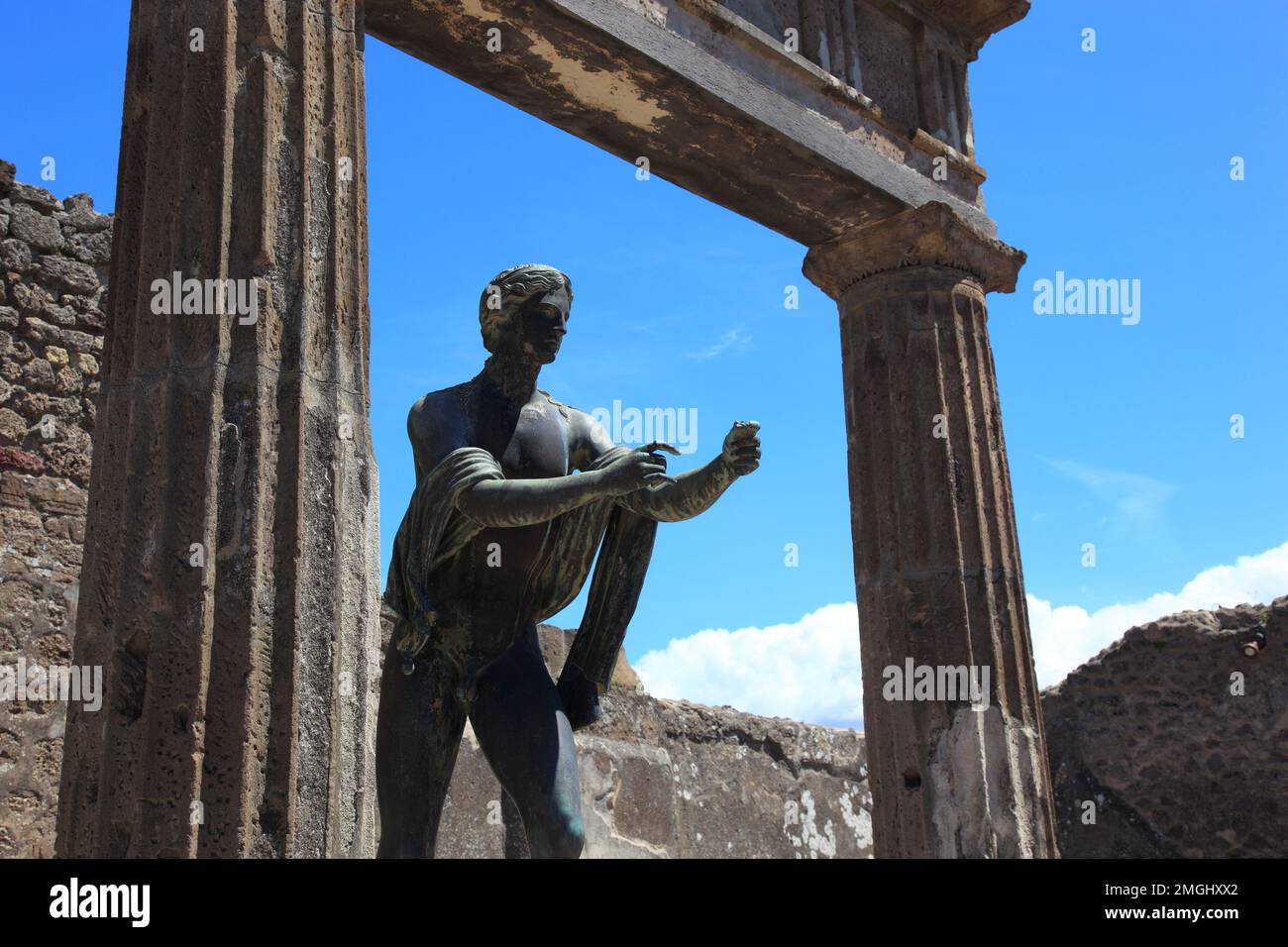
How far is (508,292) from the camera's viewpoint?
473 centimetres

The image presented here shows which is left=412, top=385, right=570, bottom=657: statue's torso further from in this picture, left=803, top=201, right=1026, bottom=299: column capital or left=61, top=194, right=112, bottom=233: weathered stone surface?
left=61, top=194, right=112, bottom=233: weathered stone surface

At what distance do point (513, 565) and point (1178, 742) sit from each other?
7.02 meters

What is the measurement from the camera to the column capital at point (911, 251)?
707cm

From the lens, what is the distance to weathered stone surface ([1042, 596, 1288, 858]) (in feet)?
31.8

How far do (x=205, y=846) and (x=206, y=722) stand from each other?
12.1 inches

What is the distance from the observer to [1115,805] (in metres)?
10.2

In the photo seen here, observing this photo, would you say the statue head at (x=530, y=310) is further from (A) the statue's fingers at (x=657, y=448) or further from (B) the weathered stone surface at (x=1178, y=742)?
(B) the weathered stone surface at (x=1178, y=742)

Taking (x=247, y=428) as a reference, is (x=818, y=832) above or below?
below

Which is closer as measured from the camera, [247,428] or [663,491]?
[247,428]

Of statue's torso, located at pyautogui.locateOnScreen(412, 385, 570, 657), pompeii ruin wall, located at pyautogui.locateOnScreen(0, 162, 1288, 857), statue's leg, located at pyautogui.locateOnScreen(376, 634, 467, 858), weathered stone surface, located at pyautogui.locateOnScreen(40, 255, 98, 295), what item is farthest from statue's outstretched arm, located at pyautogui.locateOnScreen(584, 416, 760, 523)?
weathered stone surface, located at pyautogui.locateOnScreen(40, 255, 98, 295)

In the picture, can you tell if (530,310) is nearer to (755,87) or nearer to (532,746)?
(532,746)

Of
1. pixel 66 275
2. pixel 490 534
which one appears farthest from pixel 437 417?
pixel 66 275

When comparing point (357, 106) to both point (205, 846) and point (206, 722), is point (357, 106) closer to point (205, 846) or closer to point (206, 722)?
point (206, 722)
